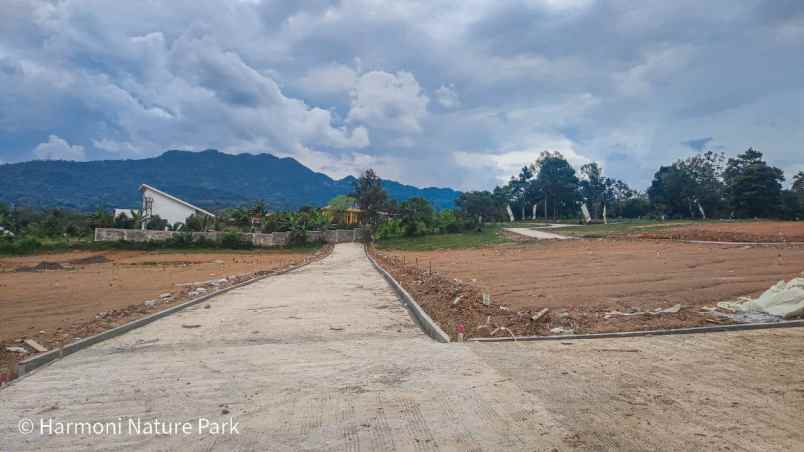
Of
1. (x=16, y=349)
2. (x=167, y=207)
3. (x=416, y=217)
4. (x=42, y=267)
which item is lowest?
(x=42, y=267)

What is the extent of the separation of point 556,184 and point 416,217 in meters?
Result: 36.1

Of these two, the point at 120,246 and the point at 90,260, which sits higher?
the point at 120,246

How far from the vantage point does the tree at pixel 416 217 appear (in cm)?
4466

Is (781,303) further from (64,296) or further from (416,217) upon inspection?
(416,217)

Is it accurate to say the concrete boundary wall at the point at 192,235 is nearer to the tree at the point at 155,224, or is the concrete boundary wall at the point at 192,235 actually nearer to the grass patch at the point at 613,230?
the tree at the point at 155,224

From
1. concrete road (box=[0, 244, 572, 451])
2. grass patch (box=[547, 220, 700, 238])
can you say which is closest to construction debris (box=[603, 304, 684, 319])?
concrete road (box=[0, 244, 572, 451])

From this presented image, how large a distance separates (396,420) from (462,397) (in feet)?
2.39

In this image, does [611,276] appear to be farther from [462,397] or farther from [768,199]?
[768,199]

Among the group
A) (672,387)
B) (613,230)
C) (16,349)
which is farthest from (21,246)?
(613,230)

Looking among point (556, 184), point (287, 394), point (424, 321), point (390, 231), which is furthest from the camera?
point (556, 184)

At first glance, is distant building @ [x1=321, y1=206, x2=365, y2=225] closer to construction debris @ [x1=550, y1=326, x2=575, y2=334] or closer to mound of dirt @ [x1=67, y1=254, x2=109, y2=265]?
mound of dirt @ [x1=67, y1=254, x2=109, y2=265]

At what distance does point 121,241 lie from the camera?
120 ft

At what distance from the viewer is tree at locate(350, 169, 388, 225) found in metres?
52.0

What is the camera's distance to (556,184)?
7350 cm
